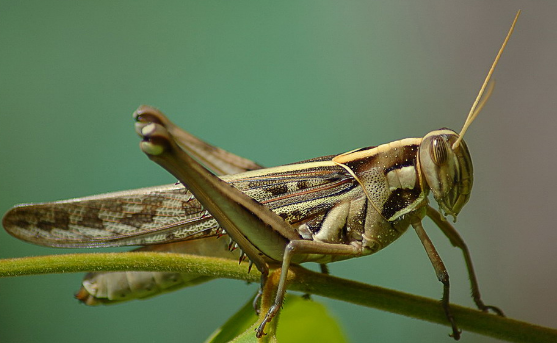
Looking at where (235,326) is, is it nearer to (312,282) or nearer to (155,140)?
(312,282)

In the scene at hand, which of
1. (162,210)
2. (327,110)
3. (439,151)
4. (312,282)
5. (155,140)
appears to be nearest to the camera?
→ (155,140)

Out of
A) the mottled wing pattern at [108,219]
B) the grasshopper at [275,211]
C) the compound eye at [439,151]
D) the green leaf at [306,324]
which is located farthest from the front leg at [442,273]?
the mottled wing pattern at [108,219]

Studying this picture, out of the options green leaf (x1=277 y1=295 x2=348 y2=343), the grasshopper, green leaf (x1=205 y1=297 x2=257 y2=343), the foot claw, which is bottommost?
green leaf (x1=277 y1=295 x2=348 y2=343)

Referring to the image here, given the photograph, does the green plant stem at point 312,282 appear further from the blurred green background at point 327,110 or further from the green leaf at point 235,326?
the blurred green background at point 327,110

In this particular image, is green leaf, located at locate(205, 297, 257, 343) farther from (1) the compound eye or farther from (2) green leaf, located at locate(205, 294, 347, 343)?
(1) the compound eye

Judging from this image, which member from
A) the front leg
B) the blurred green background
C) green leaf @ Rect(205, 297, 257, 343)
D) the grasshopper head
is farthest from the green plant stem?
the blurred green background

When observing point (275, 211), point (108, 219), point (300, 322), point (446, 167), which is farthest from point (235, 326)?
point (446, 167)
